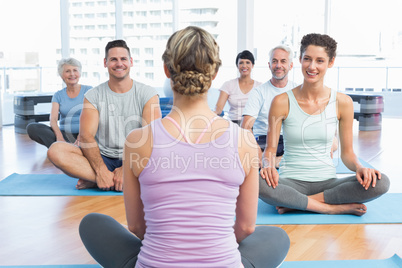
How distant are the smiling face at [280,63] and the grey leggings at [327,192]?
1106mm

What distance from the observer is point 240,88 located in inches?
163

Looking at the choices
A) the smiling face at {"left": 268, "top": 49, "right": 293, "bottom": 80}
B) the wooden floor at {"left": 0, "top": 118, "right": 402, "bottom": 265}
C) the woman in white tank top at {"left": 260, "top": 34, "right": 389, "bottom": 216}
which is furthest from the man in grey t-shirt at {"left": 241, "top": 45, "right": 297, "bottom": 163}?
the wooden floor at {"left": 0, "top": 118, "right": 402, "bottom": 265}

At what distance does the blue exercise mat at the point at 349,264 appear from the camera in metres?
1.83

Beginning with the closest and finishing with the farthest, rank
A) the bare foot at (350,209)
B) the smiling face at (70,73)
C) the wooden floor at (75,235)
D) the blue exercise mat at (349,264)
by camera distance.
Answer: the blue exercise mat at (349,264) → the wooden floor at (75,235) → the bare foot at (350,209) → the smiling face at (70,73)

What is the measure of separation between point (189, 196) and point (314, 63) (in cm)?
143

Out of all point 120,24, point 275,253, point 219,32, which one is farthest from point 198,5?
point 275,253

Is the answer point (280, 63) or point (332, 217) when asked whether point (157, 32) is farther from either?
point (332, 217)

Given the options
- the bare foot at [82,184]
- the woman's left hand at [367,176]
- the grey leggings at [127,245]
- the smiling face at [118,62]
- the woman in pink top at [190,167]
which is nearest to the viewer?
the woman in pink top at [190,167]

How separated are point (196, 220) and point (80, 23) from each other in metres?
6.27

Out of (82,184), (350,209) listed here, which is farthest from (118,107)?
(350,209)

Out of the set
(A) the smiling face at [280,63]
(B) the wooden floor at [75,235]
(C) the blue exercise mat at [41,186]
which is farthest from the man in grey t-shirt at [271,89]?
(B) the wooden floor at [75,235]

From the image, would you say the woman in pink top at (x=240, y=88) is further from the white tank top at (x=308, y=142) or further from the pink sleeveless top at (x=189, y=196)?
the pink sleeveless top at (x=189, y=196)

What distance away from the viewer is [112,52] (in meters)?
3.01

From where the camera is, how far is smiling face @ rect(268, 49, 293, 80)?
3381 millimetres
